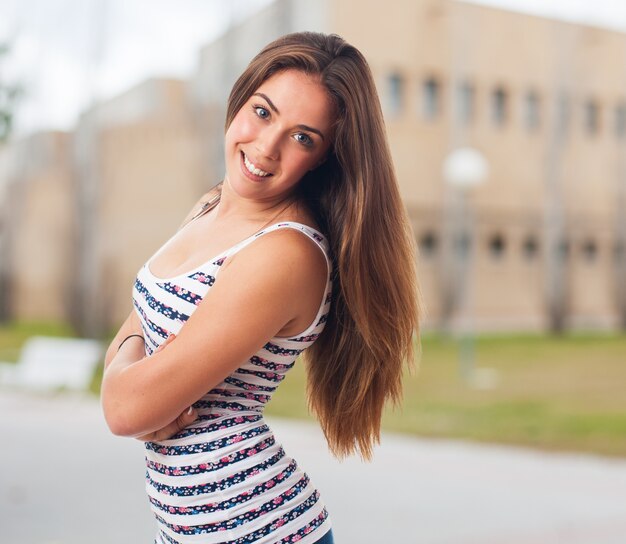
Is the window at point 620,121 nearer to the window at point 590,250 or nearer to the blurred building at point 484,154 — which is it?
the blurred building at point 484,154

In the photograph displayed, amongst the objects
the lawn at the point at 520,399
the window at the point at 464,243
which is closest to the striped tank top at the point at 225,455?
the lawn at the point at 520,399

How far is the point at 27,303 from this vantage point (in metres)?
31.2

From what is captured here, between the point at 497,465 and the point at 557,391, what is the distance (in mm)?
5595

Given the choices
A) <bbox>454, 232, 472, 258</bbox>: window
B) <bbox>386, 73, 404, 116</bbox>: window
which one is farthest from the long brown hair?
<bbox>386, 73, 404, 116</bbox>: window

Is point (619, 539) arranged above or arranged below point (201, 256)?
below

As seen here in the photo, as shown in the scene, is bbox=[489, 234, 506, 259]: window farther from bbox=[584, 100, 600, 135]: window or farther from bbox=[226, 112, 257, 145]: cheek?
bbox=[226, 112, 257, 145]: cheek

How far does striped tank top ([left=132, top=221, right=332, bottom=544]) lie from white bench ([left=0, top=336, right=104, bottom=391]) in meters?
11.2

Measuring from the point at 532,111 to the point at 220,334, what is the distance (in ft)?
96.9

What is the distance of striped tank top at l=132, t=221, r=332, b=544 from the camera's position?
1.64 meters

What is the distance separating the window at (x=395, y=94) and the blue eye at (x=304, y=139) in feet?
85.3

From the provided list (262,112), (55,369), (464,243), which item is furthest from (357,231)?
(464,243)

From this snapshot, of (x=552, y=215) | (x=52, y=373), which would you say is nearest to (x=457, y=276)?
(x=552, y=215)

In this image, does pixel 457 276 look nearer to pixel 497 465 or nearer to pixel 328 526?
pixel 497 465

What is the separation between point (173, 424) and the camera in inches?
64.2
